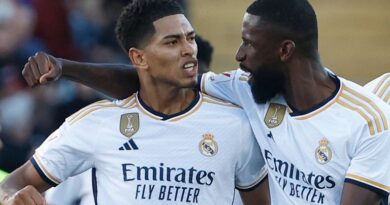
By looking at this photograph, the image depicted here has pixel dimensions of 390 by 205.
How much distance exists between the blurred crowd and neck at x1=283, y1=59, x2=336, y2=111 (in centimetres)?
327

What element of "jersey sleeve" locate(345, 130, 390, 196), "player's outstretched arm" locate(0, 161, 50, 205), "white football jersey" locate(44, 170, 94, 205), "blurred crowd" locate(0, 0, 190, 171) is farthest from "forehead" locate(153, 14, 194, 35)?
"blurred crowd" locate(0, 0, 190, 171)

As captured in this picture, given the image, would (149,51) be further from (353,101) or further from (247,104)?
(353,101)

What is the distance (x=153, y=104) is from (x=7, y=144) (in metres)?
2.95

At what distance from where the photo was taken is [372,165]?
5230 millimetres

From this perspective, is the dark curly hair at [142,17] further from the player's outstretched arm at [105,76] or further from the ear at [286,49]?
the ear at [286,49]

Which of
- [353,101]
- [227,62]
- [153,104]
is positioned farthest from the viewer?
[227,62]

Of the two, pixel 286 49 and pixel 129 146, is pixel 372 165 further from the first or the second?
pixel 129 146

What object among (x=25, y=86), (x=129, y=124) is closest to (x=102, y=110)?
(x=129, y=124)

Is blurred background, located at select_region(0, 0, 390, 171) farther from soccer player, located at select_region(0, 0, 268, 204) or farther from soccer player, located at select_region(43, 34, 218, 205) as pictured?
soccer player, located at select_region(0, 0, 268, 204)

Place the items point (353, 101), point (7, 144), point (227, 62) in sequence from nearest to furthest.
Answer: point (353, 101) < point (7, 144) < point (227, 62)

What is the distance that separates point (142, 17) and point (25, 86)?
317cm

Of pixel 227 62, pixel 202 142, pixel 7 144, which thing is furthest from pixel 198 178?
pixel 227 62

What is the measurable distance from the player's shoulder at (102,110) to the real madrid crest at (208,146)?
1.32ft

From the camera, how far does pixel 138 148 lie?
18.4 ft
